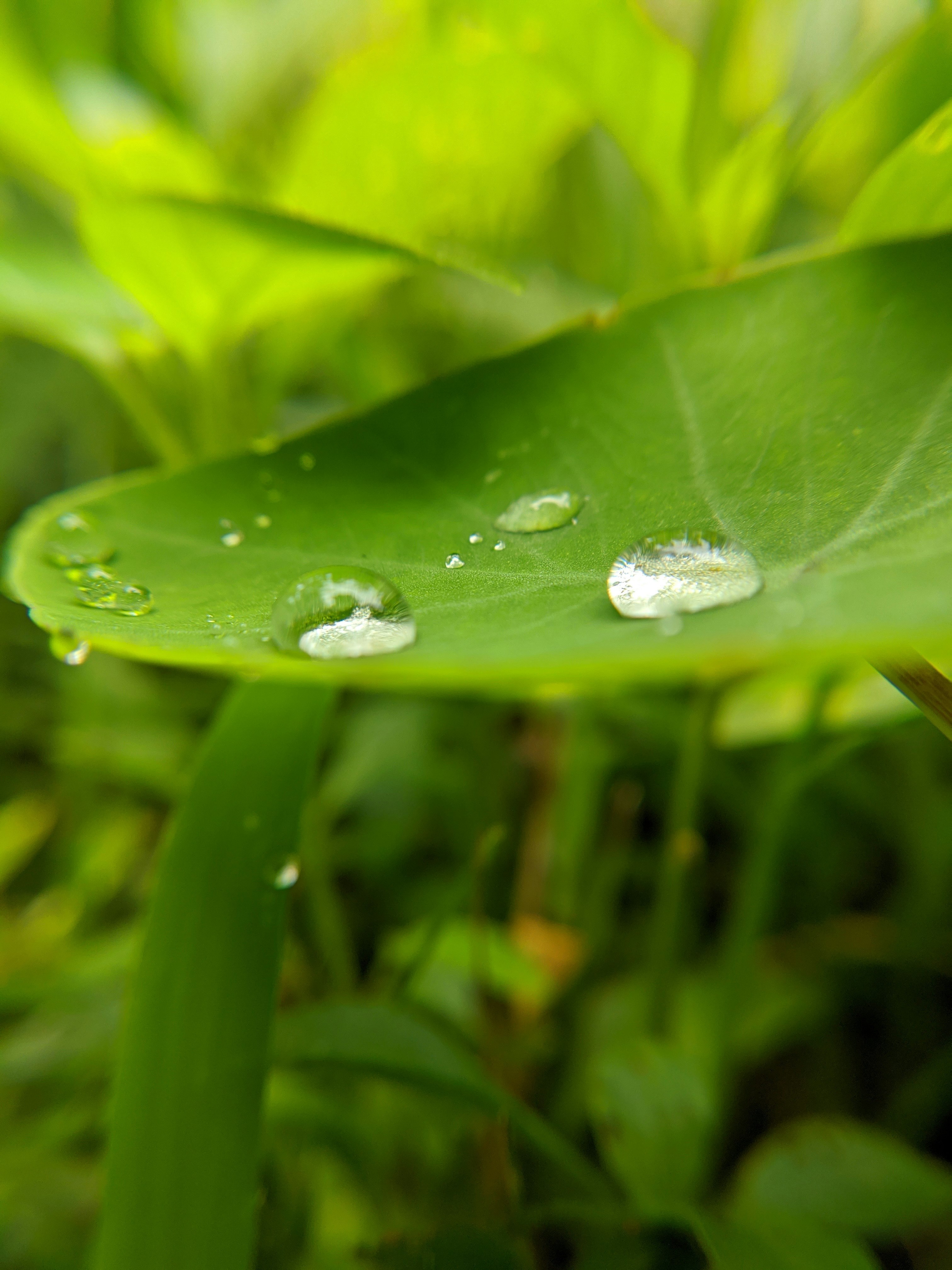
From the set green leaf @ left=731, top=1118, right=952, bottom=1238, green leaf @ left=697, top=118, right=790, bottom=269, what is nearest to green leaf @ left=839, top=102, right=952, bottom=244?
green leaf @ left=697, top=118, right=790, bottom=269

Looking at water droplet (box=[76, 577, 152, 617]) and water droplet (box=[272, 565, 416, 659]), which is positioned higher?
water droplet (box=[76, 577, 152, 617])

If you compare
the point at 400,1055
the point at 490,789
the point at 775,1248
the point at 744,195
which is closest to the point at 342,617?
the point at 400,1055

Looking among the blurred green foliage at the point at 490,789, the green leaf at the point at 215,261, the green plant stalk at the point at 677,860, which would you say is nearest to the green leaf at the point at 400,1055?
the blurred green foliage at the point at 490,789

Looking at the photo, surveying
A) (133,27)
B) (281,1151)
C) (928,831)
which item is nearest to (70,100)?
(133,27)

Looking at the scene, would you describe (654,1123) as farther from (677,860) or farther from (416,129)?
(416,129)

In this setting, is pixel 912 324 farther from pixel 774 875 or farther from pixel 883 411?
pixel 774 875

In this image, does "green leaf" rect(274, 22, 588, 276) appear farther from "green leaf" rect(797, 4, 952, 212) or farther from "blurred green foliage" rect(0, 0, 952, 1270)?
"green leaf" rect(797, 4, 952, 212)
